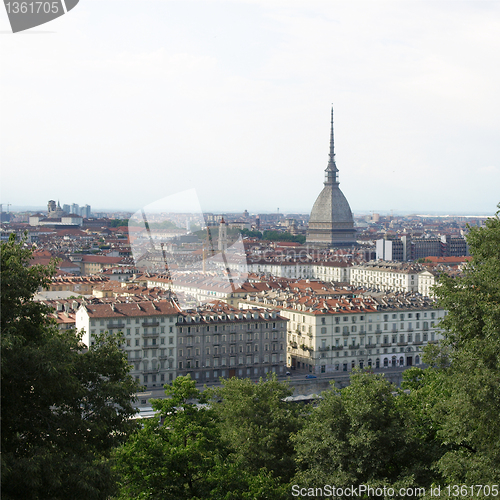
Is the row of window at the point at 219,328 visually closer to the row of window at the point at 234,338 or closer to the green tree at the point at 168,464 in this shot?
the row of window at the point at 234,338

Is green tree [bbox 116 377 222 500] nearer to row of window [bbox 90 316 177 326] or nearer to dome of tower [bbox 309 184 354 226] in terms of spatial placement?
row of window [bbox 90 316 177 326]

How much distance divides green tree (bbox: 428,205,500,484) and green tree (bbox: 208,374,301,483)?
3568 millimetres

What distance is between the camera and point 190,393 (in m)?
13.9

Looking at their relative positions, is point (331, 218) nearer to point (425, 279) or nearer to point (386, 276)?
point (386, 276)

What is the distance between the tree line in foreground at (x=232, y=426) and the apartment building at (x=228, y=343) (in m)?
18.0

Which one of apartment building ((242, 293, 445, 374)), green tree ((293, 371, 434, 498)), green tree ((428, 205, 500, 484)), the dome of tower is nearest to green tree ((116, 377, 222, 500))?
green tree ((293, 371, 434, 498))

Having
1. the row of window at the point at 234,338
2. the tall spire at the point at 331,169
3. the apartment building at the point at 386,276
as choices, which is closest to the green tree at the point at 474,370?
the row of window at the point at 234,338

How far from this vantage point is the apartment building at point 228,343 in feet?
115

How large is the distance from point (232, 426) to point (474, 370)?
623cm

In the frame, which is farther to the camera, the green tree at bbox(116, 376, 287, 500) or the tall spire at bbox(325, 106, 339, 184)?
the tall spire at bbox(325, 106, 339, 184)

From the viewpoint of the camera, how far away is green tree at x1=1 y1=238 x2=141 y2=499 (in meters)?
7.81

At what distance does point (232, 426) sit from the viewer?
16.3 m

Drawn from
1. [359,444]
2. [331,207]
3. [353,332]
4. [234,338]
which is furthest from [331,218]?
[359,444]

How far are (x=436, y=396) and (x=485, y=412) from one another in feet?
12.2
